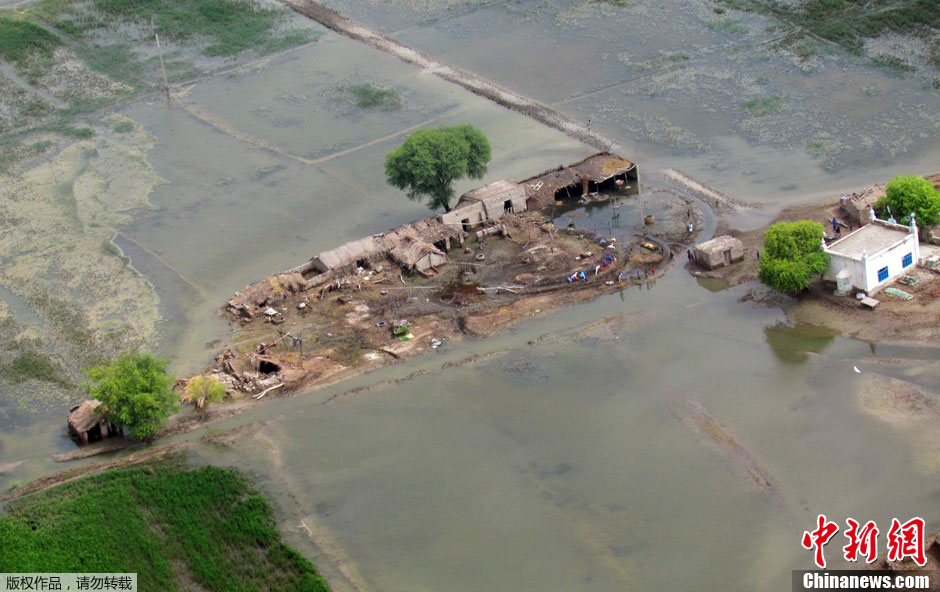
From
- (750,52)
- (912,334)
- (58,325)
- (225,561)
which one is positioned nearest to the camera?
(225,561)

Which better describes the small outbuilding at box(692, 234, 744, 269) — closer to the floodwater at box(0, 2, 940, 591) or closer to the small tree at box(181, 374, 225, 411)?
the floodwater at box(0, 2, 940, 591)

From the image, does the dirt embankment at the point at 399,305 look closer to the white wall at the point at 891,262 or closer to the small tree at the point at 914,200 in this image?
the white wall at the point at 891,262

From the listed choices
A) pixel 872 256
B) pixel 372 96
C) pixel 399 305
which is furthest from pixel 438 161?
pixel 872 256

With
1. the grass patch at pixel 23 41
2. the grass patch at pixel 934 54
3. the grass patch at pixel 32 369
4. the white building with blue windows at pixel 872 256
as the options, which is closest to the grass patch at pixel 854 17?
the grass patch at pixel 934 54

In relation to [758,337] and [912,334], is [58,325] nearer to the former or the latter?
[758,337]

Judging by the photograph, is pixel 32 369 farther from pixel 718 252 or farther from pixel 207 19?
pixel 207 19

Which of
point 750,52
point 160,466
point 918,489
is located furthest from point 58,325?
point 750,52
